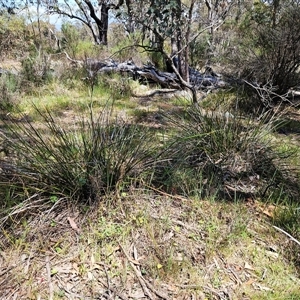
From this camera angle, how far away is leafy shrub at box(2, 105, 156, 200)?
1.88 m

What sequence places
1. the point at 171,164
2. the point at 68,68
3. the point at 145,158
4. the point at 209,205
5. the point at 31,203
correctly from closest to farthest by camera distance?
the point at 31,203 → the point at 209,205 → the point at 145,158 → the point at 171,164 → the point at 68,68

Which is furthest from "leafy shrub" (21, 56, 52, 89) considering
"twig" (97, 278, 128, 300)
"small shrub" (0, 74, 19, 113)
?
"twig" (97, 278, 128, 300)

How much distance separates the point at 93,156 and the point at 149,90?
13.6ft

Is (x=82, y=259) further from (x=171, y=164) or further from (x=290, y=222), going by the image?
(x=290, y=222)

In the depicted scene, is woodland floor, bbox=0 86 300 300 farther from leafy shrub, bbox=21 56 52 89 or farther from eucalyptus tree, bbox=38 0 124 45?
eucalyptus tree, bbox=38 0 124 45

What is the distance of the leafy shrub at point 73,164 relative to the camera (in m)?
1.88

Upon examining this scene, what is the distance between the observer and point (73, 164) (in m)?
1.93

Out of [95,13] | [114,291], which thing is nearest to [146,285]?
[114,291]

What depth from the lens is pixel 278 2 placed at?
24.3 ft

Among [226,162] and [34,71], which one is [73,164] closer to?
[226,162]

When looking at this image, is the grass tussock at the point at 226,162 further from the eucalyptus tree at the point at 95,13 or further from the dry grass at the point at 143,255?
the eucalyptus tree at the point at 95,13

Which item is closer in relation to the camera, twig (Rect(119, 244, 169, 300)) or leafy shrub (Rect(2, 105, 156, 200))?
twig (Rect(119, 244, 169, 300))

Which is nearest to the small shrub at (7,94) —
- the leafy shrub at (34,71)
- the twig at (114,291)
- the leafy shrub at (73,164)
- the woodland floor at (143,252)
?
the leafy shrub at (34,71)

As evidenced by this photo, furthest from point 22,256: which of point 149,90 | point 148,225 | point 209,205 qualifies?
point 149,90
